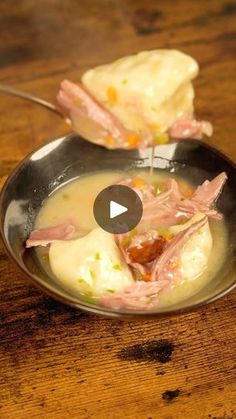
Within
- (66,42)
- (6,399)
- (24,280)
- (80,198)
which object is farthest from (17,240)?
(66,42)

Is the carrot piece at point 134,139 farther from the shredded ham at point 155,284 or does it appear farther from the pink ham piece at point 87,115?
the shredded ham at point 155,284

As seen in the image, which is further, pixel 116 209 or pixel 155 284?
pixel 116 209

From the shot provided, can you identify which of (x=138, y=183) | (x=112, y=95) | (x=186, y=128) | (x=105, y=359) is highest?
(x=112, y=95)

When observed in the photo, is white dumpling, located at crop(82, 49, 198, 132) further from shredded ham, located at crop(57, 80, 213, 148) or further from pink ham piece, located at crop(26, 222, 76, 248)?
pink ham piece, located at crop(26, 222, 76, 248)

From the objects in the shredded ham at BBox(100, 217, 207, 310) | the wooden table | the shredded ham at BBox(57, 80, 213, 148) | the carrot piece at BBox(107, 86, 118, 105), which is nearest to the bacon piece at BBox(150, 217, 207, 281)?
the shredded ham at BBox(100, 217, 207, 310)

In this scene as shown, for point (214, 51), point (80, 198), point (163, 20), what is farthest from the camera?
point (163, 20)

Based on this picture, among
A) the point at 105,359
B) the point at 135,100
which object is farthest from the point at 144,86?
the point at 105,359

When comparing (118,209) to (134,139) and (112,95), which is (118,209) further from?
(112,95)

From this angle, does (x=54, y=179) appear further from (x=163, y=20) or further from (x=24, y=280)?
(x=163, y=20)
